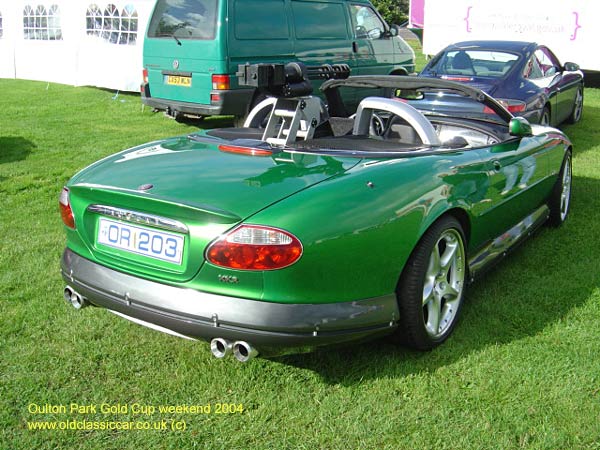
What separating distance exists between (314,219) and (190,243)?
494mm

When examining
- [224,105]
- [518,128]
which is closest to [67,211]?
[518,128]

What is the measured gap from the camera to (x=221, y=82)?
8.35 meters

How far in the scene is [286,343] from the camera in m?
2.55

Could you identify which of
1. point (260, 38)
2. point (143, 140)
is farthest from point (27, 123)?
point (260, 38)

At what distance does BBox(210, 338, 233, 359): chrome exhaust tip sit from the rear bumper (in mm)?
30

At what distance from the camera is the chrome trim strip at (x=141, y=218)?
2.63 meters

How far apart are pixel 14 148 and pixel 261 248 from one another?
263 inches

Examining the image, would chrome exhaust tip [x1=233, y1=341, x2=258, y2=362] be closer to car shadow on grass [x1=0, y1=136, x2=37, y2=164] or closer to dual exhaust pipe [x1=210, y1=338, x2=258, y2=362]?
dual exhaust pipe [x1=210, y1=338, x2=258, y2=362]

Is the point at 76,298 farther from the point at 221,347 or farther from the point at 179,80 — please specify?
the point at 179,80

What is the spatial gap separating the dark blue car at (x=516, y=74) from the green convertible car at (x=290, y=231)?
4289 mm

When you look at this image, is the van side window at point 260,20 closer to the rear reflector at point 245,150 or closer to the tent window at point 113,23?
the tent window at point 113,23

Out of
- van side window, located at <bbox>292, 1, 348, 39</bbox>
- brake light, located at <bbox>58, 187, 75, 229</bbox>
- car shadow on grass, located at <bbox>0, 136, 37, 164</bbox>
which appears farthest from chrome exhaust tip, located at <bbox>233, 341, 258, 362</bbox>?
van side window, located at <bbox>292, 1, 348, 39</bbox>

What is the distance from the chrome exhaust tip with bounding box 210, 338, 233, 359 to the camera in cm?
256

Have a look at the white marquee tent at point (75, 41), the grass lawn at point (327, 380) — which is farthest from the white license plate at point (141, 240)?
the white marquee tent at point (75, 41)
